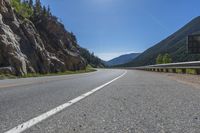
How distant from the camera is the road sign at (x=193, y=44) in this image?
84.4 feet

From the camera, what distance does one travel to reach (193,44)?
25938 millimetres

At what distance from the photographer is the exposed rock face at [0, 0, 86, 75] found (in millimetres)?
31484

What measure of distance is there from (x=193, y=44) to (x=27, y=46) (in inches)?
957

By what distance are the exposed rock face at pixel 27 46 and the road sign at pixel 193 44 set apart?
16.8 metres

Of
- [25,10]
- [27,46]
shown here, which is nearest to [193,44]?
[27,46]

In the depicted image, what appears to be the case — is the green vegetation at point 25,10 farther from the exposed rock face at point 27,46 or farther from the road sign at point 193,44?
the road sign at point 193,44

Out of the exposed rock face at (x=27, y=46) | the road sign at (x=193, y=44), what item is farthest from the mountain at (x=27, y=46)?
the road sign at (x=193, y=44)

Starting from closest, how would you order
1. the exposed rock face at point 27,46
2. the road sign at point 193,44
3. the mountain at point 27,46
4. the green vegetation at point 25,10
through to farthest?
the road sign at point 193,44 < the mountain at point 27,46 < the exposed rock face at point 27,46 < the green vegetation at point 25,10

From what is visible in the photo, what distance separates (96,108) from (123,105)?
2.24 ft

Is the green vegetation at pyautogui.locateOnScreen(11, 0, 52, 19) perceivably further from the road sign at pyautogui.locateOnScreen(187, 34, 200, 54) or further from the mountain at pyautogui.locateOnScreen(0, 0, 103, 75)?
the road sign at pyautogui.locateOnScreen(187, 34, 200, 54)

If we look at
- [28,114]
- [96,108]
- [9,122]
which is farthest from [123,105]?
[9,122]

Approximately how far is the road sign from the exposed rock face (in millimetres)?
16815

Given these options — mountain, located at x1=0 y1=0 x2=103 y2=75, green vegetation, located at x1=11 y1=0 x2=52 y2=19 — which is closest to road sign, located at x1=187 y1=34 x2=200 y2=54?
mountain, located at x1=0 y1=0 x2=103 y2=75

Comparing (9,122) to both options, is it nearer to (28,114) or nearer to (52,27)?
(28,114)
